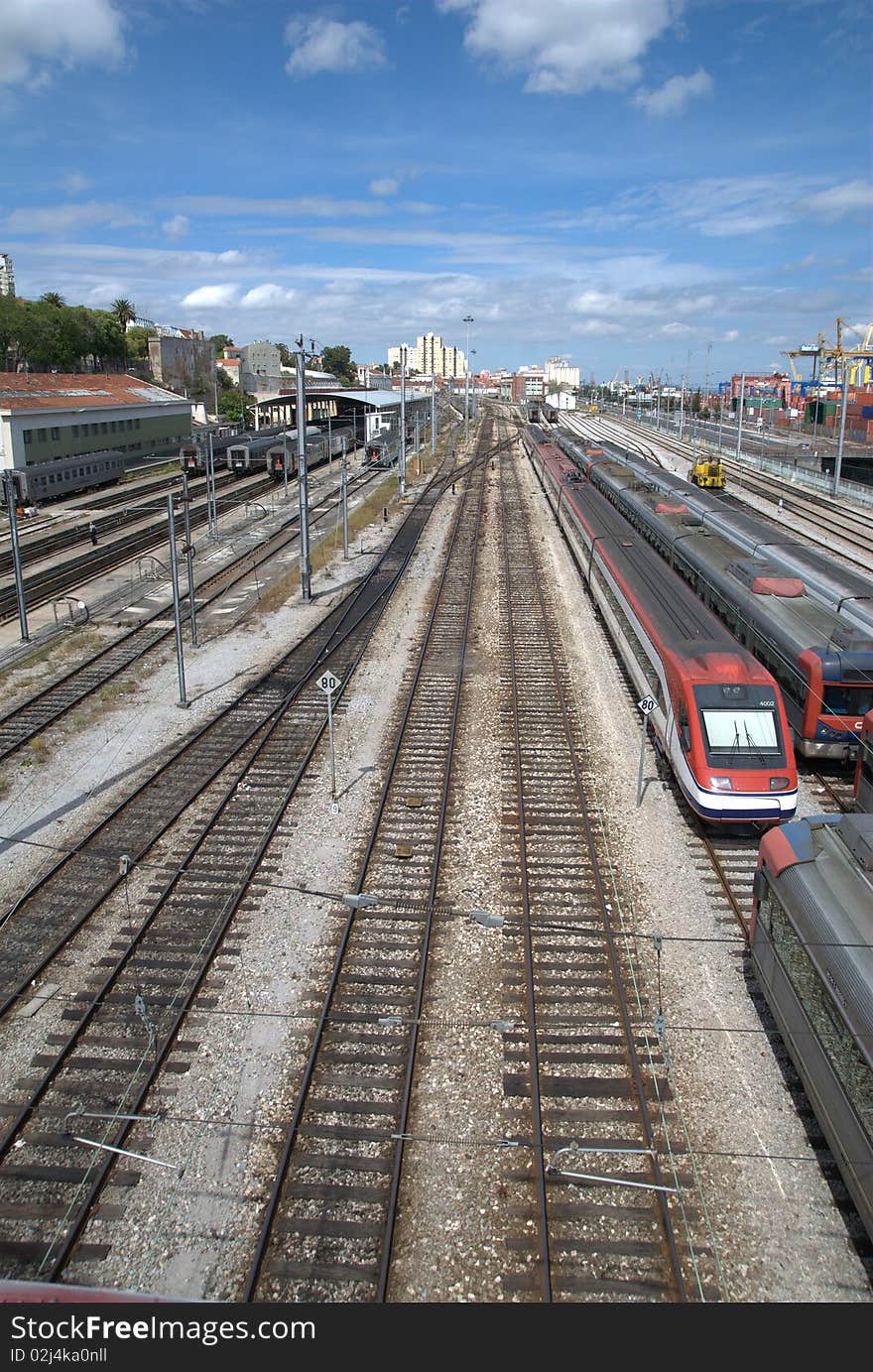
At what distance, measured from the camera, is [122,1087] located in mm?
9289

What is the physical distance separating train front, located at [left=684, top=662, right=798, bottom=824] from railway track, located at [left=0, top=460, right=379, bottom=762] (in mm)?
12943

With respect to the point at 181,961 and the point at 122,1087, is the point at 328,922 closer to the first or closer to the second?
the point at 181,961

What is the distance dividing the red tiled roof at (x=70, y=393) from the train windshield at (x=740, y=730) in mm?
42114

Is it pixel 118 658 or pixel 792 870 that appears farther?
pixel 118 658

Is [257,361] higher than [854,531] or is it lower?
higher

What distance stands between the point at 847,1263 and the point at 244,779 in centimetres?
1173

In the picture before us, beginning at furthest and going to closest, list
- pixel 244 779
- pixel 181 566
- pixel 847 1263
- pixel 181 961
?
pixel 181 566
pixel 244 779
pixel 181 961
pixel 847 1263

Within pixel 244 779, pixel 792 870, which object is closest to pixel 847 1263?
pixel 792 870

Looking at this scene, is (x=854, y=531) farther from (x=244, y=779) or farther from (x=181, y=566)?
(x=244, y=779)

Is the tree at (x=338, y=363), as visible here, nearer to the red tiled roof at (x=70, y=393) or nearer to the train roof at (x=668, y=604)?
the red tiled roof at (x=70, y=393)

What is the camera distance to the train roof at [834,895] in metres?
7.81

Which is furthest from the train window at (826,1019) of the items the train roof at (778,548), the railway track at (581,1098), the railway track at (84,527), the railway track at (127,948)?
the railway track at (84,527)
